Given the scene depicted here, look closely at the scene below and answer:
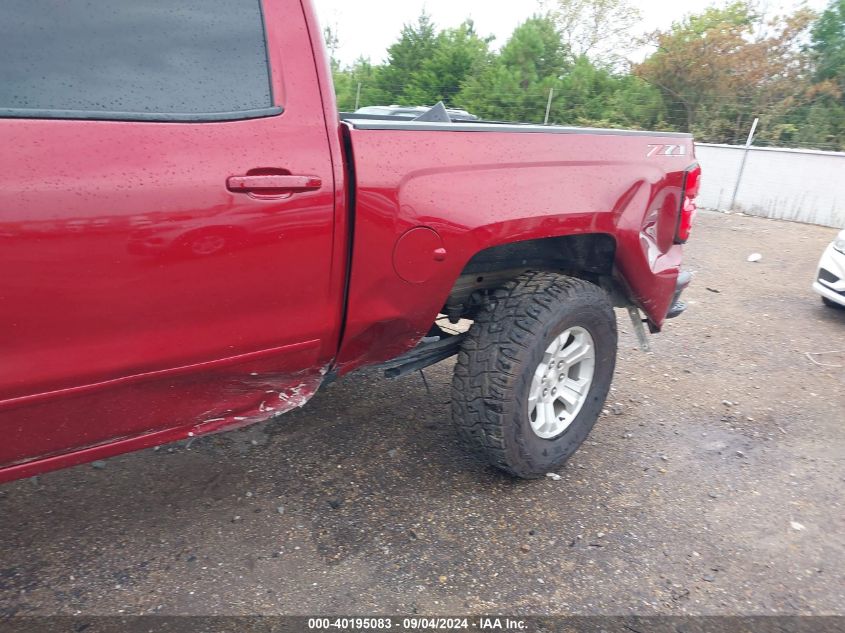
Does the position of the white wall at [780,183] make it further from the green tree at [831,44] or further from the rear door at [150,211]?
the rear door at [150,211]

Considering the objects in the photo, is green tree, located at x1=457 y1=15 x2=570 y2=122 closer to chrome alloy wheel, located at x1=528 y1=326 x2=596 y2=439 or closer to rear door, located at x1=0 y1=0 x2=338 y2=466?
chrome alloy wheel, located at x1=528 y1=326 x2=596 y2=439

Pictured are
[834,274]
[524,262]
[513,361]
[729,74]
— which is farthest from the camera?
[729,74]

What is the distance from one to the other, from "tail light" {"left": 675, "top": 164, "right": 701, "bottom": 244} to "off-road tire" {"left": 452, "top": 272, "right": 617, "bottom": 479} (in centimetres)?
56

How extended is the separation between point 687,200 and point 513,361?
1.24 meters

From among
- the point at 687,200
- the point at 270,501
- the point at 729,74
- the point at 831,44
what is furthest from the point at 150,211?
the point at 831,44

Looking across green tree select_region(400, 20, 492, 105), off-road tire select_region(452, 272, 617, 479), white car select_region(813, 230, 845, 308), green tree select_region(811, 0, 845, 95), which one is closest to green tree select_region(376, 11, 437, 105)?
green tree select_region(400, 20, 492, 105)

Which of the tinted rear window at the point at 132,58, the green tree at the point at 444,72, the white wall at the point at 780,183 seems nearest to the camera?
the tinted rear window at the point at 132,58

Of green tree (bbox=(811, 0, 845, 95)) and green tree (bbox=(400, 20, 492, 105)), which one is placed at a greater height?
green tree (bbox=(811, 0, 845, 95))

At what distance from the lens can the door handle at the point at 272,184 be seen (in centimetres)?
184

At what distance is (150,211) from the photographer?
171 centimetres

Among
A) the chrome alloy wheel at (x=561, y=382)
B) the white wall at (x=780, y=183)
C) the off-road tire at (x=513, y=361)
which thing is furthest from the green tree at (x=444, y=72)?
the off-road tire at (x=513, y=361)

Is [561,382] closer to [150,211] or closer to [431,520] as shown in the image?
[431,520]

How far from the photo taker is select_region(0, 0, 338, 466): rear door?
1.59 metres

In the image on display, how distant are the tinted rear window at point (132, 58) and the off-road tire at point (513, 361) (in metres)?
1.24
